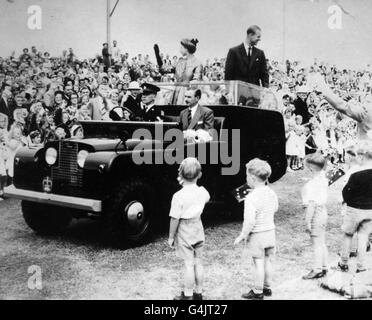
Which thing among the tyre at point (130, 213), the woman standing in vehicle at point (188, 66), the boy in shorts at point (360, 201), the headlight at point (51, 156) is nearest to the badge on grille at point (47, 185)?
the headlight at point (51, 156)

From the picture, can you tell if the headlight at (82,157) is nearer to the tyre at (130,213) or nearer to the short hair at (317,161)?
the tyre at (130,213)

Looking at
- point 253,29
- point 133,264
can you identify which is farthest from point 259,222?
point 253,29

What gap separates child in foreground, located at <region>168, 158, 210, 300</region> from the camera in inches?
104

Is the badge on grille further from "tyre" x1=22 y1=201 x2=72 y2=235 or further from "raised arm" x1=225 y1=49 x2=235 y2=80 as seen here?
"raised arm" x1=225 y1=49 x2=235 y2=80

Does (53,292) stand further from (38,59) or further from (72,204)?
(38,59)

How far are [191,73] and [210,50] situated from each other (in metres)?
0.39

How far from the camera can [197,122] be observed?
415cm

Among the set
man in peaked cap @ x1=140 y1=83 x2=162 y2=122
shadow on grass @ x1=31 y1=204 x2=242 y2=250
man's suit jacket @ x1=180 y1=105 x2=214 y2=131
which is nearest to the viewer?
shadow on grass @ x1=31 y1=204 x2=242 y2=250

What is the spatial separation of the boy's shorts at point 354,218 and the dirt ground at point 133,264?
1.18 ft

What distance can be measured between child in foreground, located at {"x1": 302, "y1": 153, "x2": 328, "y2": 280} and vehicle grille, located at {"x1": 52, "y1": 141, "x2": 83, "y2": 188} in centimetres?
183

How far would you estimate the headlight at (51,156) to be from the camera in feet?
12.5

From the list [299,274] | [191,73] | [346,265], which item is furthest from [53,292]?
[191,73]

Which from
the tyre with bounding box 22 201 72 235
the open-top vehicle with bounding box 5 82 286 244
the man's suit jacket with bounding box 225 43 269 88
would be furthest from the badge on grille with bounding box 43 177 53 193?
the man's suit jacket with bounding box 225 43 269 88

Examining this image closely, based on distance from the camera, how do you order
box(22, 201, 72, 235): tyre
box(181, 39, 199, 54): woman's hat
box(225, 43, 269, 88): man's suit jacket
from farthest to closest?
box(225, 43, 269, 88): man's suit jacket → box(181, 39, 199, 54): woman's hat → box(22, 201, 72, 235): tyre
